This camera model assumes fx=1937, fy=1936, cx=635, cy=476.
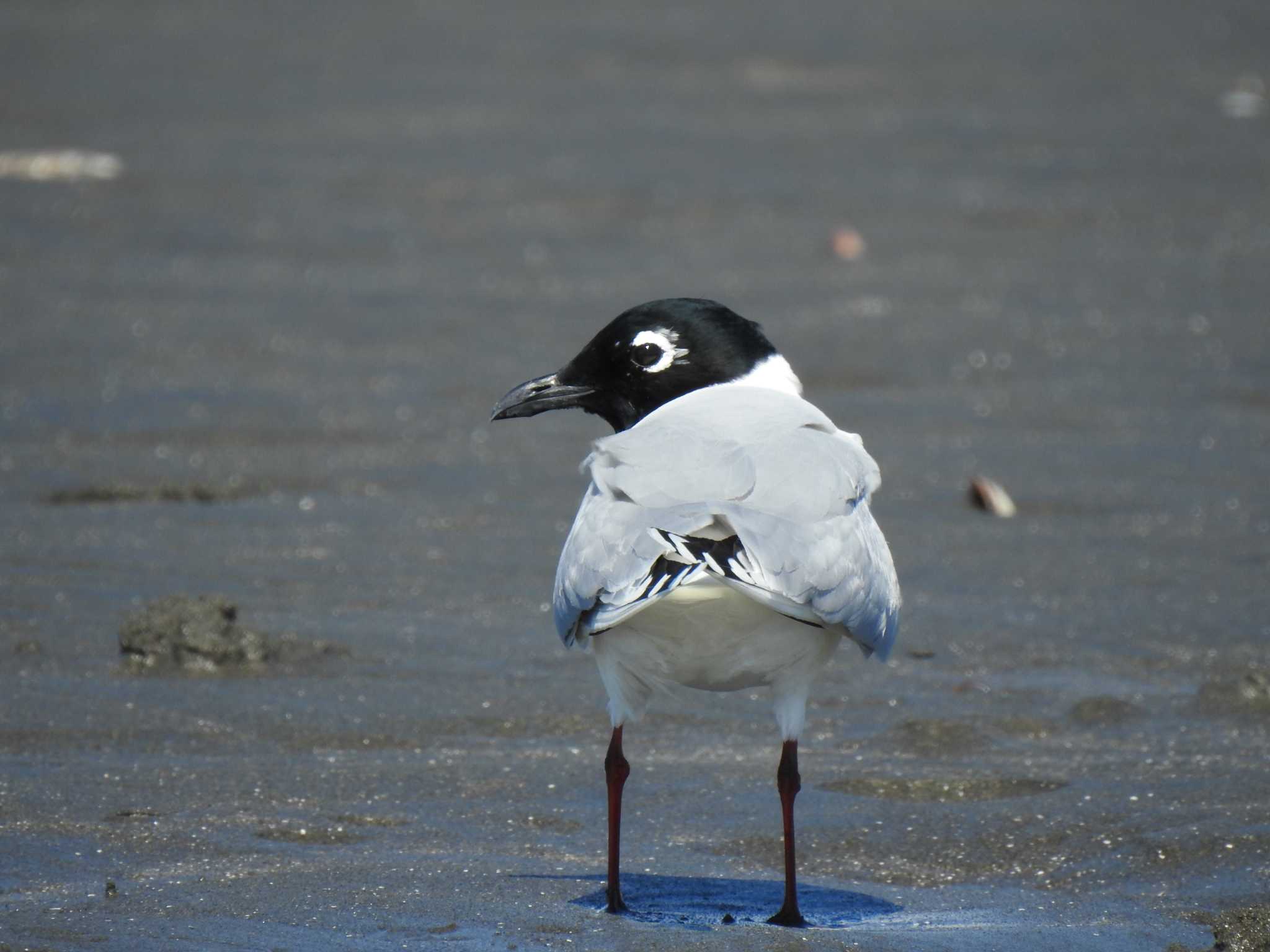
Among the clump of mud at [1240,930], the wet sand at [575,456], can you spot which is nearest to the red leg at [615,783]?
the wet sand at [575,456]

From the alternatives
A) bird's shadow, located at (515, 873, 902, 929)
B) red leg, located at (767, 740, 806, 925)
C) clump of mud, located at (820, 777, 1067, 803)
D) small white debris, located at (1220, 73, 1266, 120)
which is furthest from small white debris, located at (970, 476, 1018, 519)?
small white debris, located at (1220, 73, 1266, 120)

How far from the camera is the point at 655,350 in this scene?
5.26 metres

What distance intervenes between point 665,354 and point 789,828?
1.40 meters

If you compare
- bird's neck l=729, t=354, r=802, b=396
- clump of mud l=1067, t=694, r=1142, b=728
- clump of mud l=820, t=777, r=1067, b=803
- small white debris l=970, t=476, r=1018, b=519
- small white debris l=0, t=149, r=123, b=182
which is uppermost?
small white debris l=0, t=149, r=123, b=182

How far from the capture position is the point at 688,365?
17.2 feet

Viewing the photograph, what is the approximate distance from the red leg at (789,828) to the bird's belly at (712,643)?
0.21 meters

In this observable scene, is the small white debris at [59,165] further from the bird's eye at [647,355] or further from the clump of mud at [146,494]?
the bird's eye at [647,355]

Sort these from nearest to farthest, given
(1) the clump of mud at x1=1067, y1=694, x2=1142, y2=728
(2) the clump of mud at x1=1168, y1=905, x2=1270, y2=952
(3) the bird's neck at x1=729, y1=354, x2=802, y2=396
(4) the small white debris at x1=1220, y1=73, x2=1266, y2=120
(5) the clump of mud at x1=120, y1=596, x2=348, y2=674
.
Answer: (2) the clump of mud at x1=1168, y1=905, x2=1270, y2=952
(3) the bird's neck at x1=729, y1=354, x2=802, y2=396
(1) the clump of mud at x1=1067, y1=694, x2=1142, y2=728
(5) the clump of mud at x1=120, y1=596, x2=348, y2=674
(4) the small white debris at x1=1220, y1=73, x2=1266, y2=120

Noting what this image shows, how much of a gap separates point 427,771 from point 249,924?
4.17 ft

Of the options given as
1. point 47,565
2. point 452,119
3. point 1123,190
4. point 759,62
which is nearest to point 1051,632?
point 47,565

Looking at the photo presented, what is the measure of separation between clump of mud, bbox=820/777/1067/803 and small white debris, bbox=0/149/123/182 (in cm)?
1036

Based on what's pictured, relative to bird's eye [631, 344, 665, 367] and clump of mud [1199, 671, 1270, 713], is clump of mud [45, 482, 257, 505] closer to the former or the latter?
bird's eye [631, 344, 665, 367]

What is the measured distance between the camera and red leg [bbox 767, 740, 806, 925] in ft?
14.3

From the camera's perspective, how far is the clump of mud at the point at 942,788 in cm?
535
